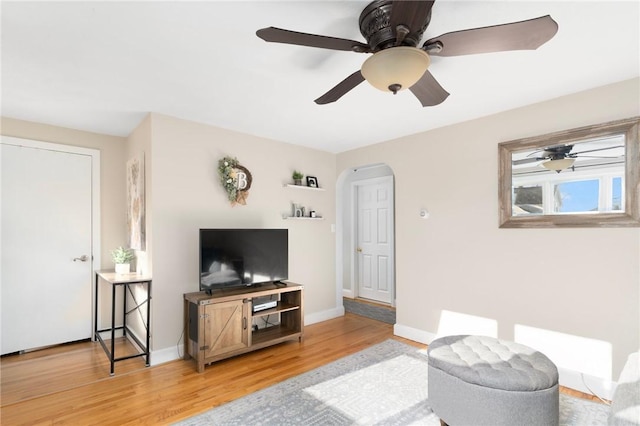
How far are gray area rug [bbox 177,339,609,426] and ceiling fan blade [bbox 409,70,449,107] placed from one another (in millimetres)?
2196

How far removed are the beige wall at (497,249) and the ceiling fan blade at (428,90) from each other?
1358 millimetres

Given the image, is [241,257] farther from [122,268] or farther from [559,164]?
[559,164]

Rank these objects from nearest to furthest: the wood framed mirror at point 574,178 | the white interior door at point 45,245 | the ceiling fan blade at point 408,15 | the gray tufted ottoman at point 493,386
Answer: the ceiling fan blade at point 408,15 → the gray tufted ottoman at point 493,386 → the wood framed mirror at point 574,178 → the white interior door at point 45,245

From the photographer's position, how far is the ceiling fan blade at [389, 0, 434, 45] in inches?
49.5

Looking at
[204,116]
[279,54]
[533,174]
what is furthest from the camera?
[204,116]

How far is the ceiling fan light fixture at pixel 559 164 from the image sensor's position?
106 inches

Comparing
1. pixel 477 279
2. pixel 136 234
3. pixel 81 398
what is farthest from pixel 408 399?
pixel 136 234

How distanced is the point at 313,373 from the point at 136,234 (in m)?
2.36

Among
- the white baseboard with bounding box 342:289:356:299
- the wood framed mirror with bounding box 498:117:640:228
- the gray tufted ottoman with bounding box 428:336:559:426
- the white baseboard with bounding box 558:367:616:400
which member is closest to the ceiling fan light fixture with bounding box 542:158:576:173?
the wood framed mirror with bounding box 498:117:640:228

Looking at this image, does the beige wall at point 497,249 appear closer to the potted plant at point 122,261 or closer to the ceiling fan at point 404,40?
the ceiling fan at point 404,40

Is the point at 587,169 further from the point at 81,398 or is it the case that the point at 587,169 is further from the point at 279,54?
the point at 81,398

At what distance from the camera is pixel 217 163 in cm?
355

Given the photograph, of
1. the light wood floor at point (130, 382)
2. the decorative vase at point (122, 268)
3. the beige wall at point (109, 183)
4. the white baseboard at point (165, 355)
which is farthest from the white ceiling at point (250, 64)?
the light wood floor at point (130, 382)

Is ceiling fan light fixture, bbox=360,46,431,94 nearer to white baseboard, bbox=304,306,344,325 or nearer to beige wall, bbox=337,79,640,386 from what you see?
beige wall, bbox=337,79,640,386
